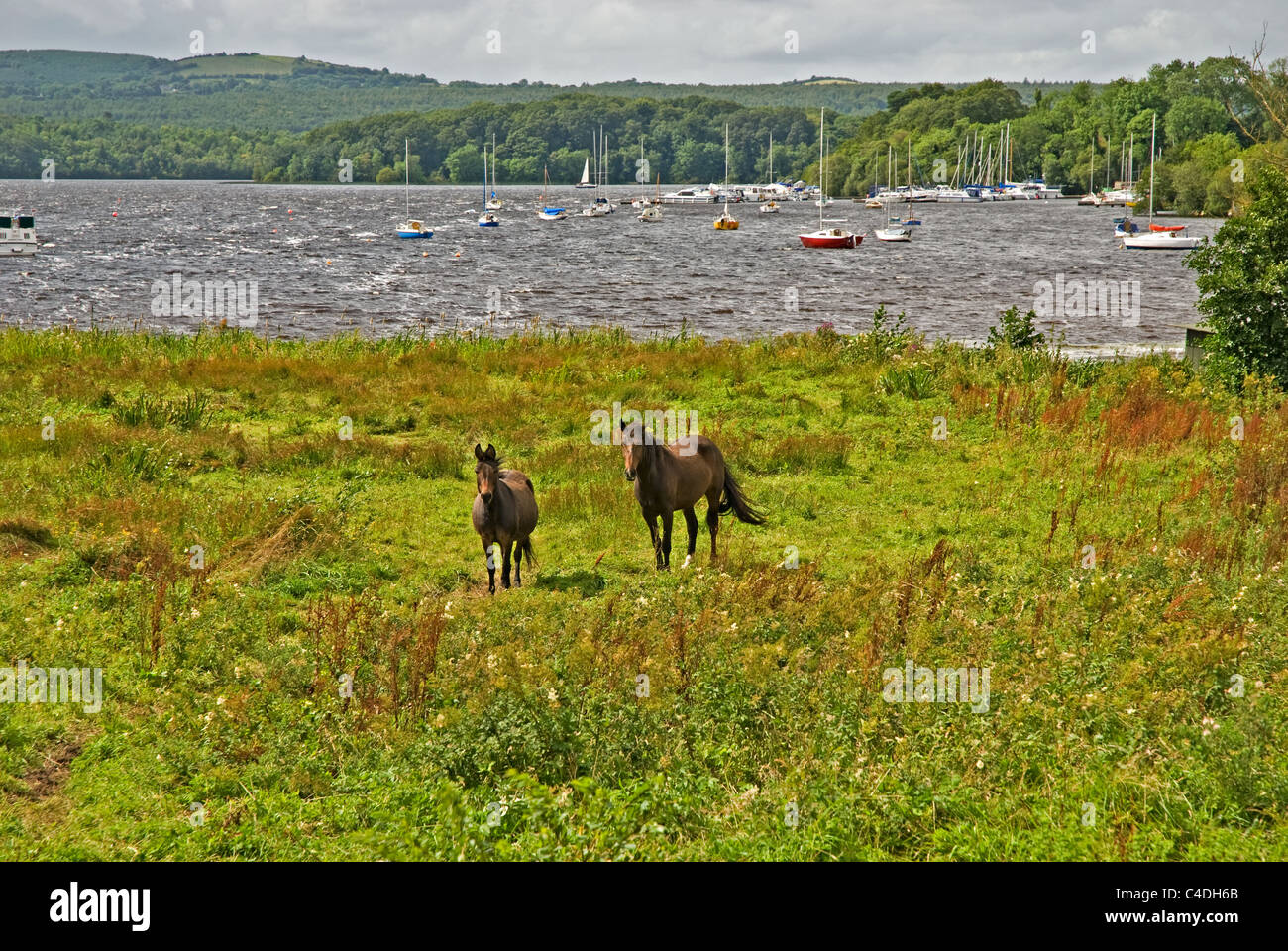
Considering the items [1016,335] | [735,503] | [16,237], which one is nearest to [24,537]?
[735,503]

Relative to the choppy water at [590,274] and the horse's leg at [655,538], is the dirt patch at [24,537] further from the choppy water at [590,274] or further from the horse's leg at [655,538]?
the choppy water at [590,274]

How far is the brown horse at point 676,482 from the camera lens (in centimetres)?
1420

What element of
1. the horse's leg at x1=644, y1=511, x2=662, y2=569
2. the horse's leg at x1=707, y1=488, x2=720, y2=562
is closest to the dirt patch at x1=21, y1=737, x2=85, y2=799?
the horse's leg at x1=644, y1=511, x2=662, y2=569

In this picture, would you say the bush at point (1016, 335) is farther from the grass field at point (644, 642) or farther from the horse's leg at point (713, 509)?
the horse's leg at point (713, 509)

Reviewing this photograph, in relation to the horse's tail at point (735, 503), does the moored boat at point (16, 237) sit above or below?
above

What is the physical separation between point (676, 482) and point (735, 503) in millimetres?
1586

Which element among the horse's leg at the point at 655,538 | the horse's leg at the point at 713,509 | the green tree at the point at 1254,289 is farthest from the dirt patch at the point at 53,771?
the green tree at the point at 1254,289

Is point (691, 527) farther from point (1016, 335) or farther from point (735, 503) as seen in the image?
point (1016, 335)

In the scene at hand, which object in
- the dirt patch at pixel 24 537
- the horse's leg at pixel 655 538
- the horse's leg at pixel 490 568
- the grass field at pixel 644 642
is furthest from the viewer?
the horse's leg at pixel 655 538

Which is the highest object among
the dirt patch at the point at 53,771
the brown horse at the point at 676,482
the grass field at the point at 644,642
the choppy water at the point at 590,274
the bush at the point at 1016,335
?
the choppy water at the point at 590,274

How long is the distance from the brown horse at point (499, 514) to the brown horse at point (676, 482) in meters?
1.47

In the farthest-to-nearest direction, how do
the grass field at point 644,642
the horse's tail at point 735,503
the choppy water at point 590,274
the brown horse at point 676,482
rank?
the choppy water at point 590,274 → the horse's tail at point 735,503 → the brown horse at point 676,482 → the grass field at point 644,642

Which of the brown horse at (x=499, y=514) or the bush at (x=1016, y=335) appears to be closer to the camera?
the brown horse at (x=499, y=514)
